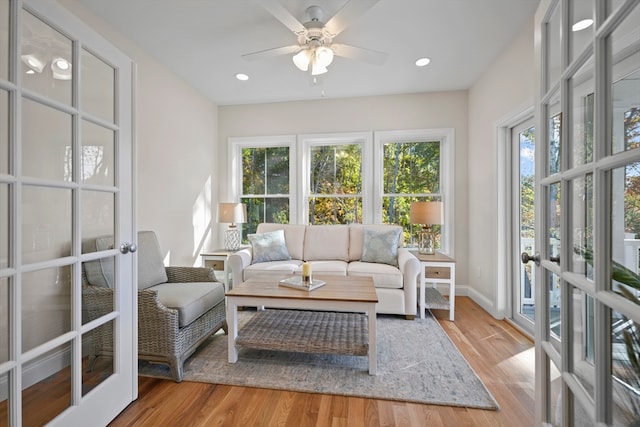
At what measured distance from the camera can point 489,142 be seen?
3.15 m

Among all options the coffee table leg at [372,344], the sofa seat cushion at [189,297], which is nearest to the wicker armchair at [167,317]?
the sofa seat cushion at [189,297]

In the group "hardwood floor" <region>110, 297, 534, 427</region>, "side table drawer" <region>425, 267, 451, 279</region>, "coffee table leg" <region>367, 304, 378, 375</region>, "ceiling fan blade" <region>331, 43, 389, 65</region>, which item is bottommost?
"hardwood floor" <region>110, 297, 534, 427</region>

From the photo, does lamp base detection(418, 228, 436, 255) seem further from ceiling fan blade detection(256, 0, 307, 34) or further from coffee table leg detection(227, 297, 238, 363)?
ceiling fan blade detection(256, 0, 307, 34)

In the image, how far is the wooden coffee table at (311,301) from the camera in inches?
76.9

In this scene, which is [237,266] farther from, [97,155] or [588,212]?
[588,212]

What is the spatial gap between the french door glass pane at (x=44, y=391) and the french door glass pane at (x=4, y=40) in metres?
1.11

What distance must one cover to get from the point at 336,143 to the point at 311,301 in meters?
2.68

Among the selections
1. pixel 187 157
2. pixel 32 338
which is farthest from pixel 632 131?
pixel 187 157

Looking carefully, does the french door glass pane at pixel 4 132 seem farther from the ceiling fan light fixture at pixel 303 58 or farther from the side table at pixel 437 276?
the side table at pixel 437 276

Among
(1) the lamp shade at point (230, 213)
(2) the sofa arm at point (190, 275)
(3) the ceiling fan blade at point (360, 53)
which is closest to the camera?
(3) the ceiling fan blade at point (360, 53)

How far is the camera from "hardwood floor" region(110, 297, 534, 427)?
1.50m

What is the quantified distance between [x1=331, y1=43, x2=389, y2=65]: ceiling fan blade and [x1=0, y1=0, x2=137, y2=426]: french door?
155 centimetres

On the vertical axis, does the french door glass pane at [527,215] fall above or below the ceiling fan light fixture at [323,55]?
below

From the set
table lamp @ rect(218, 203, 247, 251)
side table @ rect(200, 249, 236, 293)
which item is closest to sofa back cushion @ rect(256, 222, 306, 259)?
table lamp @ rect(218, 203, 247, 251)
